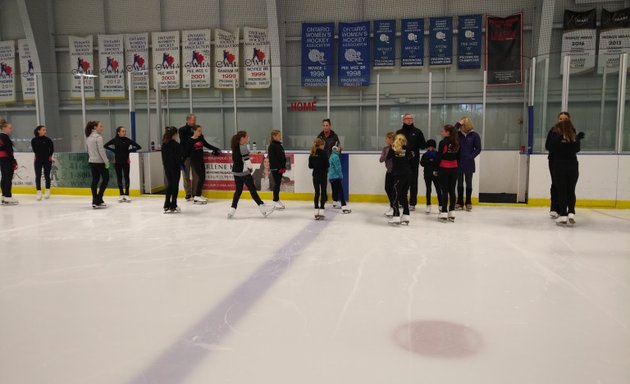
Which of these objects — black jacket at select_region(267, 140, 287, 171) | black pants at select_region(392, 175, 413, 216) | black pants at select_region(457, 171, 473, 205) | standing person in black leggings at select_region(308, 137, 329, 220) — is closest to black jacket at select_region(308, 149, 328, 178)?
standing person in black leggings at select_region(308, 137, 329, 220)

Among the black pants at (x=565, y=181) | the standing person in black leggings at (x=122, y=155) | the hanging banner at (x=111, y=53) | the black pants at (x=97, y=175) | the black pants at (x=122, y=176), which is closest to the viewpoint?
the black pants at (x=565, y=181)

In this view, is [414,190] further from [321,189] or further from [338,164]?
[321,189]

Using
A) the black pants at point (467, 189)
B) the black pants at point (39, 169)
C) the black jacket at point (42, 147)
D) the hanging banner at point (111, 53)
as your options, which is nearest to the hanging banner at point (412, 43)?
the black pants at point (467, 189)

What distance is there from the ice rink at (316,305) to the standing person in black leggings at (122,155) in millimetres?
2910

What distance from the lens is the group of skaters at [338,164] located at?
665 centimetres

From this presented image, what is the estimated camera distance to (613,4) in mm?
12148

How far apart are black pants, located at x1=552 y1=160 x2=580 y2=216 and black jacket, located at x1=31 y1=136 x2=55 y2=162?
361 inches

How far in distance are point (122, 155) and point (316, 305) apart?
283 inches

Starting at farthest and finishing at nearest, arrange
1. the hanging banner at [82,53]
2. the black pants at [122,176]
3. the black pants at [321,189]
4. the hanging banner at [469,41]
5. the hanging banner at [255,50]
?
the hanging banner at [82,53] < the hanging banner at [255,50] < the hanging banner at [469,41] < the black pants at [122,176] < the black pants at [321,189]

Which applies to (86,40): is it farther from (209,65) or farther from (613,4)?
(613,4)

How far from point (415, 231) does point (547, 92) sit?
14.2 ft

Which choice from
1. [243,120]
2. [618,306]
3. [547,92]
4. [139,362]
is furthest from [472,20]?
[139,362]

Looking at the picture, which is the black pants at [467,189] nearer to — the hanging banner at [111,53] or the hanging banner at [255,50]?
the hanging banner at [255,50]

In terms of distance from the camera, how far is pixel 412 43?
13.3 meters
